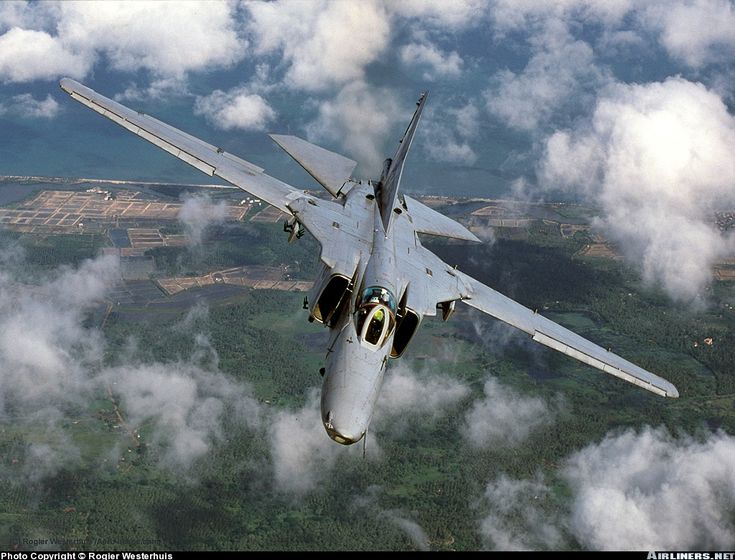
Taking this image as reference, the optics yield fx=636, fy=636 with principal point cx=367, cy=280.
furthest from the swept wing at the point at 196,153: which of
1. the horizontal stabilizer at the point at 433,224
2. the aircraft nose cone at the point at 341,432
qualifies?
the aircraft nose cone at the point at 341,432

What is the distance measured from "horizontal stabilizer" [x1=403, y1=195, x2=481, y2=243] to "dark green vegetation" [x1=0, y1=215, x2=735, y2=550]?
72789 millimetres

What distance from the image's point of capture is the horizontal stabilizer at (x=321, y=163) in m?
41.0

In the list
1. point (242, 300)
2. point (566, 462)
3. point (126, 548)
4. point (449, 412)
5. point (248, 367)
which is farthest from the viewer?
point (242, 300)

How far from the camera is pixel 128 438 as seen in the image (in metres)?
122

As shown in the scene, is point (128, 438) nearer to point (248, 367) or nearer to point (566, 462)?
point (248, 367)

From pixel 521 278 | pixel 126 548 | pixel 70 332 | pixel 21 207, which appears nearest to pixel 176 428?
pixel 126 548

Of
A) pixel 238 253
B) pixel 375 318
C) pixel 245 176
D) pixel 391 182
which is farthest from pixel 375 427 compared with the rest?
pixel 375 318

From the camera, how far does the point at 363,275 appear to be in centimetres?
2773

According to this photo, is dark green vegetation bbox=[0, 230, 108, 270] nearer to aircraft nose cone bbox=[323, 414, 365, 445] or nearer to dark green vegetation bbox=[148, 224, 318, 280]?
dark green vegetation bbox=[148, 224, 318, 280]

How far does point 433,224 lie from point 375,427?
91.4 m

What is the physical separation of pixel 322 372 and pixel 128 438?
10925cm

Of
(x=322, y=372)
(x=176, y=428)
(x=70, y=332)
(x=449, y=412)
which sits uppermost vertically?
(x=322, y=372)

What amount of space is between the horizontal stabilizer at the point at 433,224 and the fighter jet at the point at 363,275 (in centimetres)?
12

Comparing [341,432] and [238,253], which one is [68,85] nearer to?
[341,432]
